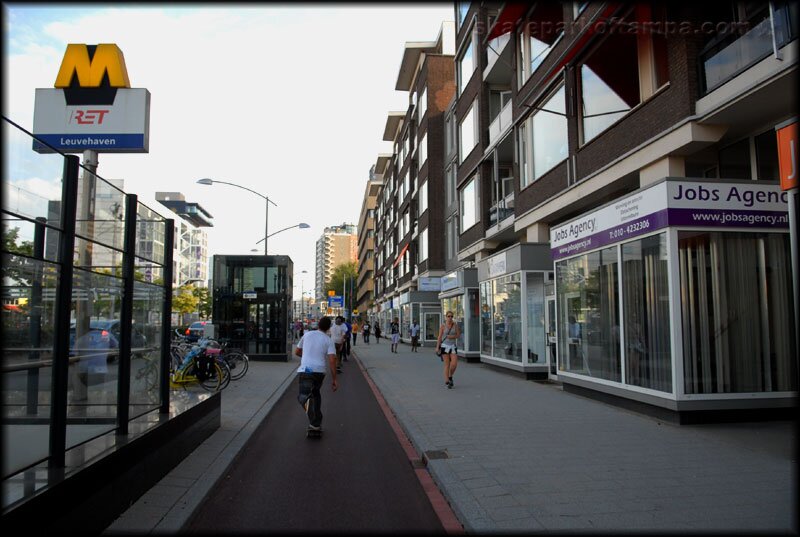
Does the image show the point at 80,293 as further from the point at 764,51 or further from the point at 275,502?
the point at 764,51

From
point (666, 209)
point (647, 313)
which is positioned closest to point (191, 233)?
point (647, 313)

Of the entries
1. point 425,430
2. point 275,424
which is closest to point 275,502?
point 425,430

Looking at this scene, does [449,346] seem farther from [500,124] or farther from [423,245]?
[423,245]

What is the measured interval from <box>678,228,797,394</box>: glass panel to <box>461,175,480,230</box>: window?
15230mm

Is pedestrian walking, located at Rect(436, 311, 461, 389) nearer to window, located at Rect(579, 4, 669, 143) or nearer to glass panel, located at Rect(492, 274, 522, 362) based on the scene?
glass panel, located at Rect(492, 274, 522, 362)

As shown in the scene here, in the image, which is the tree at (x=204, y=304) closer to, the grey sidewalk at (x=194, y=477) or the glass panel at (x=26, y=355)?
the grey sidewalk at (x=194, y=477)

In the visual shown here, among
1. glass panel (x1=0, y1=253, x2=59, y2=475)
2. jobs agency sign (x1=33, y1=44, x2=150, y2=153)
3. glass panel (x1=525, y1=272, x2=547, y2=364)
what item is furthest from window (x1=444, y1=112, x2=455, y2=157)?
glass panel (x1=0, y1=253, x2=59, y2=475)

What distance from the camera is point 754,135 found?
9.78m

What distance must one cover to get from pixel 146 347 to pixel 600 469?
5.13 metres

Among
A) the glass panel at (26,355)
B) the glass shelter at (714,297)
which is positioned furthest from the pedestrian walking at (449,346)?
the glass panel at (26,355)

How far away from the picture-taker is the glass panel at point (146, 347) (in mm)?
6130

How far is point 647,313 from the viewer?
9.65m

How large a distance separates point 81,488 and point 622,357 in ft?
28.4

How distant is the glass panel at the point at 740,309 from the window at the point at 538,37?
777 centimetres
